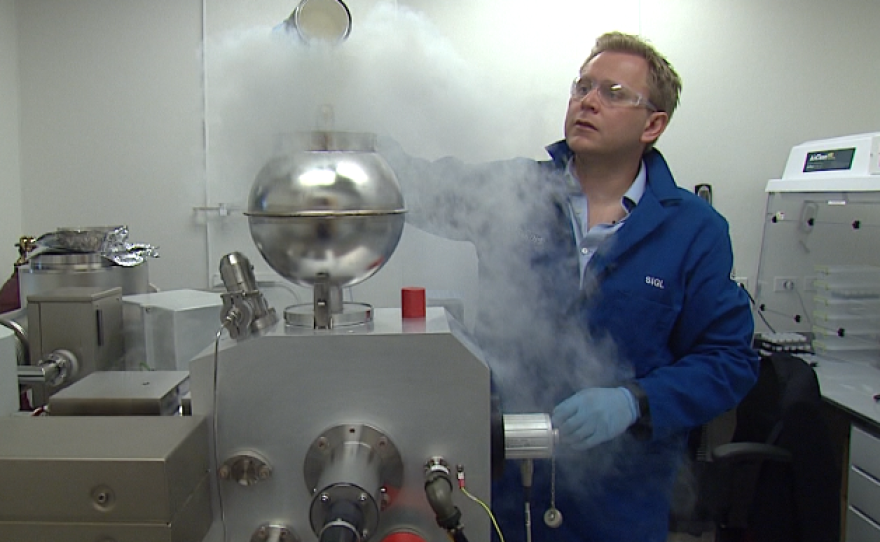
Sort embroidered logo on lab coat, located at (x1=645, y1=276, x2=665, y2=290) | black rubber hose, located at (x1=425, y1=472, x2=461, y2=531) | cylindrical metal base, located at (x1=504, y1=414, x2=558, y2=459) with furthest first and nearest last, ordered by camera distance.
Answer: embroidered logo on lab coat, located at (x1=645, y1=276, x2=665, y2=290) < cylindrical metal base, located at (x1=504, y1=414, x2=558, y2=459) < black rubber hose, located at (x1=425, y1=472, x2=461, y2=531)

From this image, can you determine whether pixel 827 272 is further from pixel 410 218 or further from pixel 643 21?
pixel 410 218

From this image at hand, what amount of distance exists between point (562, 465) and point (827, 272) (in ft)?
7.32

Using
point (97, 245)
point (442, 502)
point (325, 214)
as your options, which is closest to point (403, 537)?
point (442, 502)

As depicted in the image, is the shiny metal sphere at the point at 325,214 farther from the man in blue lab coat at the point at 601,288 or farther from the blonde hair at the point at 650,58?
the blonde hair at the point at 650,58

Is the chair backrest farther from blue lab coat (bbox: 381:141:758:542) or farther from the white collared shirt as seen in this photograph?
the white collared shirt

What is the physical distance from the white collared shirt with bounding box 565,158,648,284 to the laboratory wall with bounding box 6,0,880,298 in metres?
1.56

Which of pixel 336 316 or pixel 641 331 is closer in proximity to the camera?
pixel 336 316

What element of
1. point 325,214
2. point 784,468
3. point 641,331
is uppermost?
point 325,214

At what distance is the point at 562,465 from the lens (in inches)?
52.2

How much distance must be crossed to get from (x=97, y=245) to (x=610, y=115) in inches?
44.8

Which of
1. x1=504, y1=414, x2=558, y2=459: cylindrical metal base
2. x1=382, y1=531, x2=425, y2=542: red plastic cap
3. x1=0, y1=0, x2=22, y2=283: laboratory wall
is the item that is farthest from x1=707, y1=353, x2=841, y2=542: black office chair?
x1=0, y1=0, x2=22, y2=283: laboratory wall

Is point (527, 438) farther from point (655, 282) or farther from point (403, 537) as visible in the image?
point (655, 282)

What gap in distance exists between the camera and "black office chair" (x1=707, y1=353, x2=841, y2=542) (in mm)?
2006

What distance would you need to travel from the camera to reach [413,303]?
82 cm
